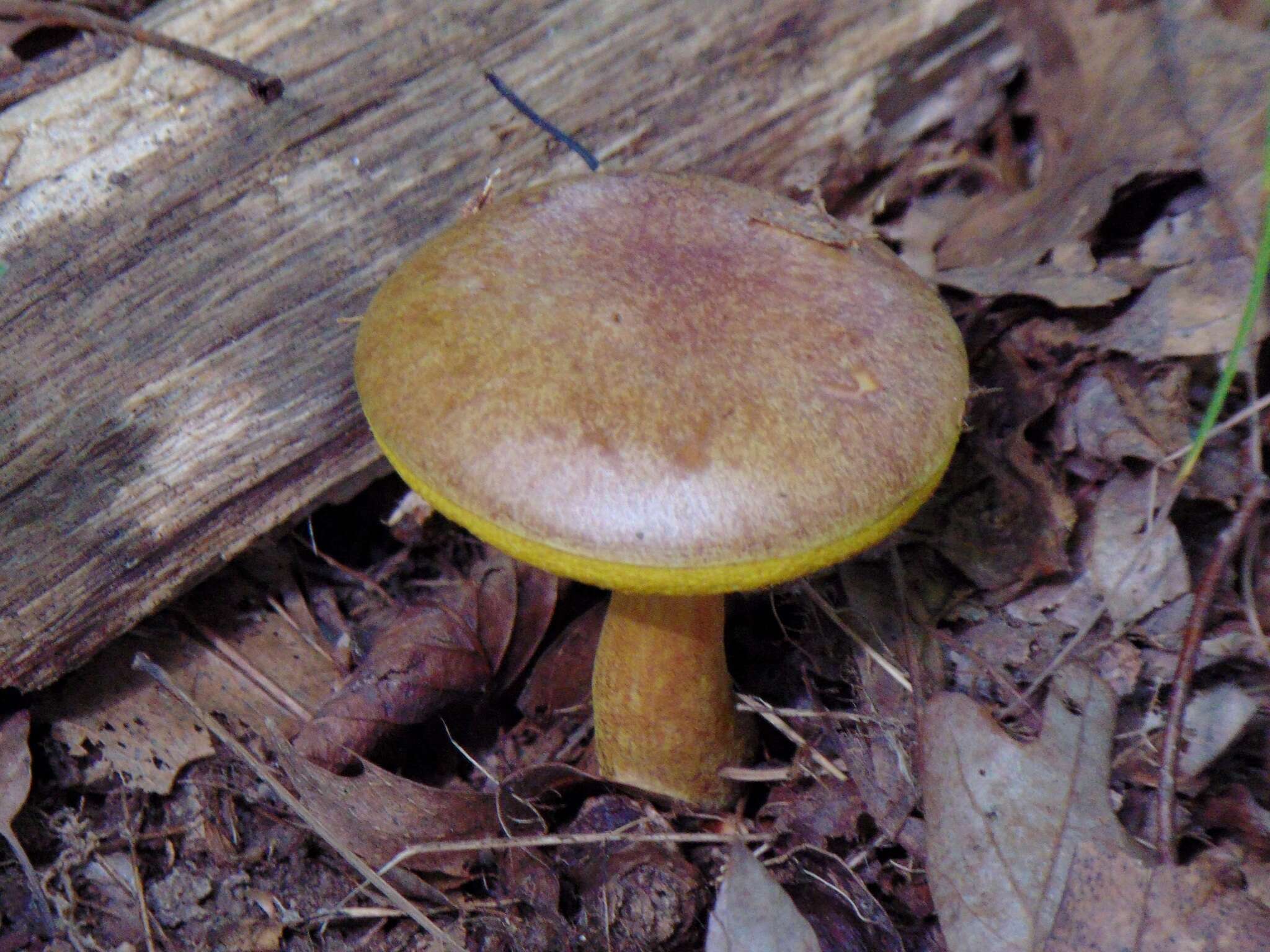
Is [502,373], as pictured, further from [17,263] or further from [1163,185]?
[1163,185]

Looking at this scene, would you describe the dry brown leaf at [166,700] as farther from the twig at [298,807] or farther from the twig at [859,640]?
the twig at [859,640]

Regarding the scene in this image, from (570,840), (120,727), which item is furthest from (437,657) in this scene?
(120,727)

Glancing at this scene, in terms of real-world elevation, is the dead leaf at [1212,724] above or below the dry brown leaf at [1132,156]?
below

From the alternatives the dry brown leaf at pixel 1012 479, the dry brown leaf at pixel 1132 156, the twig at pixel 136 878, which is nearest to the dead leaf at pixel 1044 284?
the dry brown leaf at pixel 1132 156

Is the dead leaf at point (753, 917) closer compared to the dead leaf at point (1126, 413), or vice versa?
the dead leaf at point (753, 917)

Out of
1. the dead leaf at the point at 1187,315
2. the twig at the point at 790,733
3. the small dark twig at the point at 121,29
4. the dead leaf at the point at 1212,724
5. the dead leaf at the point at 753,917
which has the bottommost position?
the dead leaf at the point at 1212,724

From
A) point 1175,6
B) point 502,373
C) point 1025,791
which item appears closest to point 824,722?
point 1025,791

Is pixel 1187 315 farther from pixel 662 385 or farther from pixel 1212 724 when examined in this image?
pixel 662 385
